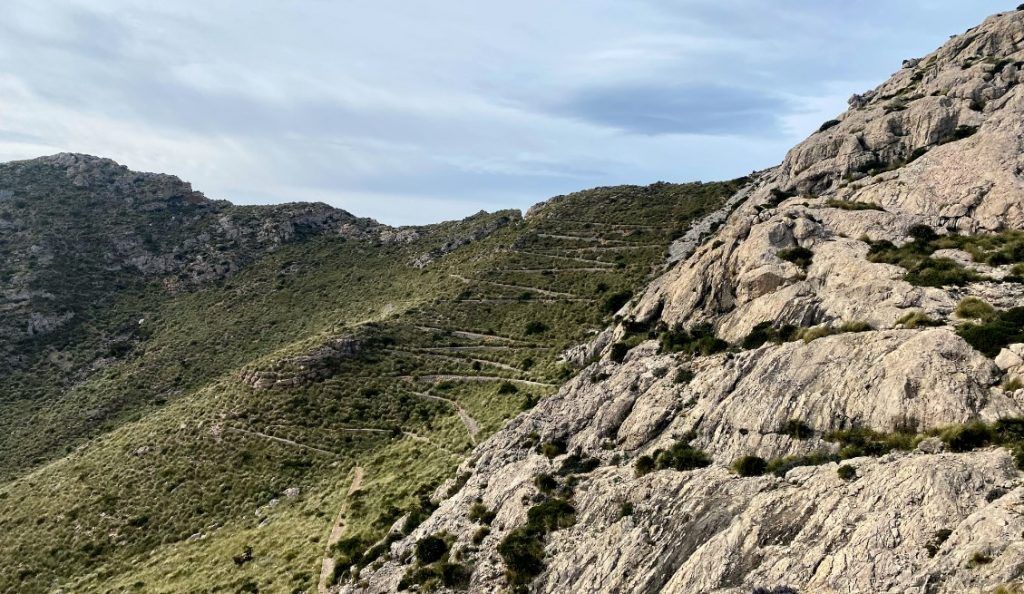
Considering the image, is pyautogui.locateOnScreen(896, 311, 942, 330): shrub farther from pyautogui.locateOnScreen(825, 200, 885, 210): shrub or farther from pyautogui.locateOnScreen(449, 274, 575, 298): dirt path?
pyautogui.locateOnScreen(449, 274, 575, 298): dirt path

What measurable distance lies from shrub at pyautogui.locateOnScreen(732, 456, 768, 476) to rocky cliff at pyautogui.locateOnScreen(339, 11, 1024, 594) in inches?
4.0

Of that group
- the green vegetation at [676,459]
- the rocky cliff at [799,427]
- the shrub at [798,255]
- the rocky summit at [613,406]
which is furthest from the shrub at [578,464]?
the shrub at [798,255]

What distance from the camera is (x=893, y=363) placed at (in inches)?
1037

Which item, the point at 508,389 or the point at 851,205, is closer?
the point at 851,205

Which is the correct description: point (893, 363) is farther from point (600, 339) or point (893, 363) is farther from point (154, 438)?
point (154, 438)

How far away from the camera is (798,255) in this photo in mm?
41875

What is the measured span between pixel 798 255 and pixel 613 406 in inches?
769

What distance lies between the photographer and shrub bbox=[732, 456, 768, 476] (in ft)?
85.0

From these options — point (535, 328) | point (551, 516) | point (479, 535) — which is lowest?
point (479, 535)

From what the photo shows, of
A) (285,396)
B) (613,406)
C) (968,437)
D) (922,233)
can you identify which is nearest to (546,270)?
(285,396)

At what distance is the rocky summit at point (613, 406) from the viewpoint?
22000 millimetres

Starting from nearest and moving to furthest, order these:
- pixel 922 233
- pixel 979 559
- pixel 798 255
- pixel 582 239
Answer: pixel 979 559 → pixel 798 255 → pixel 922 233 → pixel 582 239

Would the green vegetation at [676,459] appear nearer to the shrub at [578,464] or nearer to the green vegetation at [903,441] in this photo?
the green vegetation at [903,441]

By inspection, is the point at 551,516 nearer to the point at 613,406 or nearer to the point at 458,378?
the point at 613,406
